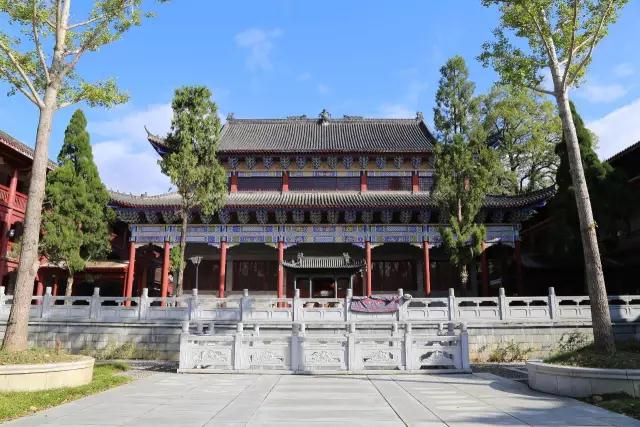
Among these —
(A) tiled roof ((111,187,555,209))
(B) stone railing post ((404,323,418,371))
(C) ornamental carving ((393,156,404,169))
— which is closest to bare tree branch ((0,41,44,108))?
(B) stone railing post ((404,323,418,371))

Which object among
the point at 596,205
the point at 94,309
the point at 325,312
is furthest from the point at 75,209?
the point at 596,205

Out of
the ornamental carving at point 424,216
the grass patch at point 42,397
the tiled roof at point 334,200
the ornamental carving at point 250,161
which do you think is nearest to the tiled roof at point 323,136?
the ornamental carving at point 250,161

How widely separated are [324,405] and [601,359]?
17.1ft

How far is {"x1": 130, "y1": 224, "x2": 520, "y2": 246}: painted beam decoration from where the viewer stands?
22.5 metres

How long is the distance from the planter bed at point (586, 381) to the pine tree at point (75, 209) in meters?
18.7

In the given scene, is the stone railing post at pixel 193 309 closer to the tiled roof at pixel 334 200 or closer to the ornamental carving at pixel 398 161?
the tiled roof at pixel 334 200

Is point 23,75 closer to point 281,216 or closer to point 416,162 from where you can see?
point 281,216

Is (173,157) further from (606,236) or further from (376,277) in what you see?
(606,236)

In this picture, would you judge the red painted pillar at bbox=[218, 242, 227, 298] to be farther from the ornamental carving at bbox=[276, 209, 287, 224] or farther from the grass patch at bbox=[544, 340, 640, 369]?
the grass patch at bbox=[544, 340, 640, 369]

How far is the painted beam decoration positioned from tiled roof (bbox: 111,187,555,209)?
122cm

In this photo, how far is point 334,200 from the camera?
22.7 meters

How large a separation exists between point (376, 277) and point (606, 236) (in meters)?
10.8

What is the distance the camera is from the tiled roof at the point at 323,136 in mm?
24281

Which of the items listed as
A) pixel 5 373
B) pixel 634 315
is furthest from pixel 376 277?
pixel 5 373
